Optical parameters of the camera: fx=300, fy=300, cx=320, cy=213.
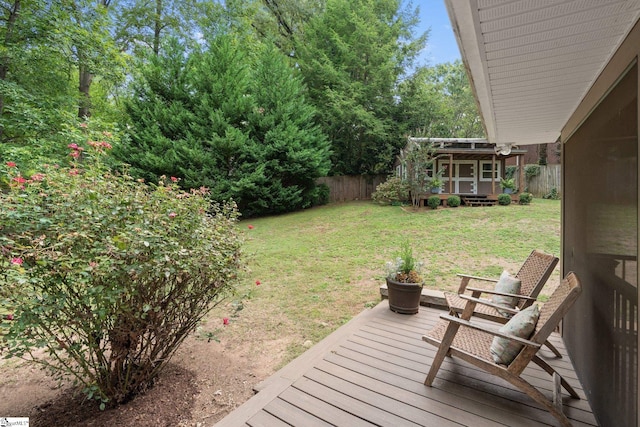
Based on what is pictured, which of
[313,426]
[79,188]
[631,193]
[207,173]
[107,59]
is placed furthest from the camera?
[207,173]

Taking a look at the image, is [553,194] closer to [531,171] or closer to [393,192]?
[531,171]

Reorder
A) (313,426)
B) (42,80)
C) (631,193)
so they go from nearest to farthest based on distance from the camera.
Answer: (631,193)
(313,426)
(42,80)

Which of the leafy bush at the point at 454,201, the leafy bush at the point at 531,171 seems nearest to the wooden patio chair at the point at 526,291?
the leafy bush at the point at 454,201

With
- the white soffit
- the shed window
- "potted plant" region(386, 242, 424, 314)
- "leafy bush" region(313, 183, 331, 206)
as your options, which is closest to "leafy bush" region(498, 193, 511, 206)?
the shed window

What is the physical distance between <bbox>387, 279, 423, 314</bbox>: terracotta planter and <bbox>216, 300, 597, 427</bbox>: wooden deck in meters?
0.73

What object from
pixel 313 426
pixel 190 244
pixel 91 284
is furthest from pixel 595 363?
pixel 91 284

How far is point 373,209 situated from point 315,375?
9.64m

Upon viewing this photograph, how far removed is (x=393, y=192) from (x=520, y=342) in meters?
10.8

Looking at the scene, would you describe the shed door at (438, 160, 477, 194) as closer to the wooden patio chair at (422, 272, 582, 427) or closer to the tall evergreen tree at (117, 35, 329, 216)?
the tall evergreen tree at (117, 35, 329, 216)

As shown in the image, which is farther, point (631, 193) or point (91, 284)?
point (91, 284)

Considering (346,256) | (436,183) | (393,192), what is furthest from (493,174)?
(346,256)

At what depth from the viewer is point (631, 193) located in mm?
1500

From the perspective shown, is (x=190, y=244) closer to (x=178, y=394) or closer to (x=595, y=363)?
(x=178, y=394)

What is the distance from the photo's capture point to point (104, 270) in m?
1.93
